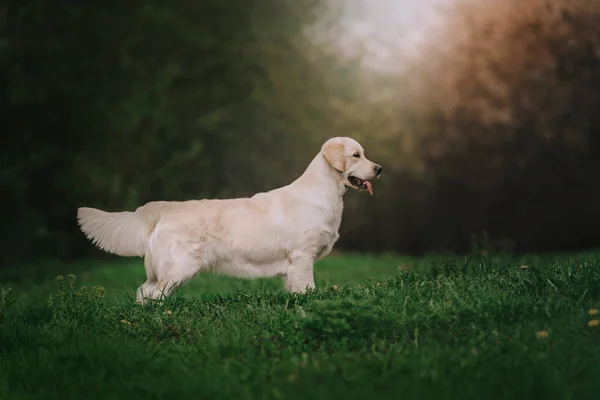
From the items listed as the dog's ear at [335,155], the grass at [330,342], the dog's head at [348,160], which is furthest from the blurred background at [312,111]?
the grass at [330,342]

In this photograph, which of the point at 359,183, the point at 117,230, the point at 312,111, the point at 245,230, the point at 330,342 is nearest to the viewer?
the point at 330,342

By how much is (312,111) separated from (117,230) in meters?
11.6

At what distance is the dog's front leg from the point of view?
6.82 meters

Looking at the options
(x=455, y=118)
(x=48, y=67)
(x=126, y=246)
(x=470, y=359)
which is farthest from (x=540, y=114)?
(x=470, y=359)

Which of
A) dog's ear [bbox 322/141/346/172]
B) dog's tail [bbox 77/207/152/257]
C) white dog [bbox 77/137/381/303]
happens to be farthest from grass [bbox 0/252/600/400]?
dog's ear [bbox 322/141/346/172]

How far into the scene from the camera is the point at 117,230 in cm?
695

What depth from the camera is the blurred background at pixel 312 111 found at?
14.8 m

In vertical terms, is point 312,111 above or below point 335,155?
above

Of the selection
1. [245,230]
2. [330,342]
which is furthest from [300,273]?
[330,342]

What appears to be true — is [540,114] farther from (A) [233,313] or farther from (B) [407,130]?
(A) [233,313]

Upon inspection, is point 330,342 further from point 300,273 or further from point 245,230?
point 245,230

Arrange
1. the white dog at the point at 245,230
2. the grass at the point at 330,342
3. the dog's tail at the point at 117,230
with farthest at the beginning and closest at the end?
the dog's tail at the point at 117,230 → the white dog at the point at 245,230 → the grass at the point at 330,342

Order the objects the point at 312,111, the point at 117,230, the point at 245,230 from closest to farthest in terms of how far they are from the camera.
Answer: the point at 245,230 → the point at 117,230 → the point at 312,111

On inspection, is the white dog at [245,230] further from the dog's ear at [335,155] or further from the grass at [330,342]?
the grass at [330,342]
